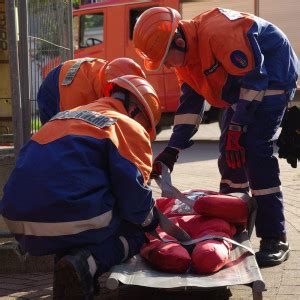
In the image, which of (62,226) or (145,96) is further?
(145,96)

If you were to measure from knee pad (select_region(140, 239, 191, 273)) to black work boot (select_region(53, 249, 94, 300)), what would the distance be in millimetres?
447

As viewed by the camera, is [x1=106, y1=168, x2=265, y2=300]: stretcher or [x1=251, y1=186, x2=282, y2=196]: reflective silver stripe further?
[x1=251, y1=186, x2=282, y2=196]: reflective silver stripe

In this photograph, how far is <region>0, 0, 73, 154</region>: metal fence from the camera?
206 inches

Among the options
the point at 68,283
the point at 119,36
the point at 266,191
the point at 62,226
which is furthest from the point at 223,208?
the point at 119,36

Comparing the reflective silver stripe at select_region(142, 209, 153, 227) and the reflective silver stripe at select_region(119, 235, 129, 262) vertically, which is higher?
the reflective silver stripe at select_region(142, 209, 153, 227)

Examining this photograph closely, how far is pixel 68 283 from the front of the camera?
144 inches

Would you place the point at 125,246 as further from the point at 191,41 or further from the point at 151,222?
the point at 191,41

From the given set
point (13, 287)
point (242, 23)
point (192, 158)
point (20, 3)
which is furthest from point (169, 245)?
point (192, 158)

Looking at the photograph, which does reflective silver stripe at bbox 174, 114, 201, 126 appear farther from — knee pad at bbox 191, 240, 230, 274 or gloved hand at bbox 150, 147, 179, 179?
knee pad at bbox 191, 240, 230, 274

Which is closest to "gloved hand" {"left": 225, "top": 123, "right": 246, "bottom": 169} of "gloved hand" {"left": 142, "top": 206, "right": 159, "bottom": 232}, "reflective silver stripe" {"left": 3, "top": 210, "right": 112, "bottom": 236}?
"gloved hand" {"left": 142, "top": 206, "right": 159, "bottom": 232}

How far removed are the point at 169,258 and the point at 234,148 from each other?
125 centimetres

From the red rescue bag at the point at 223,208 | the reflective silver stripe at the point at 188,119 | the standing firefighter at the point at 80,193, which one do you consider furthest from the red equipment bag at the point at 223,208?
the reflective silver stripe at the point at 188,119

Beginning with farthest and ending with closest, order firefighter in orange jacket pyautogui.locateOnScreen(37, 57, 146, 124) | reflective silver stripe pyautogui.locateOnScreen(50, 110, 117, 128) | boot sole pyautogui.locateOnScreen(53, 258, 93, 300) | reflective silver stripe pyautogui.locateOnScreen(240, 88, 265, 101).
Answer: firefighter in orange jacket pyautogui.locateOnScreen(37, 57, 146, 124)
reflective silver stripe pyautogui.locateOnScreen(240, 88, 265, 101)
reflective silver stripe pyautogui.locateOnScreen(50, 110, 117, 128)
boot sole pyautogui.locateOnScreen(53, 258, 93, 300)

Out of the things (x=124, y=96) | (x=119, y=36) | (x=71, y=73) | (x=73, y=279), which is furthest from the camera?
(x=119, y=36)
